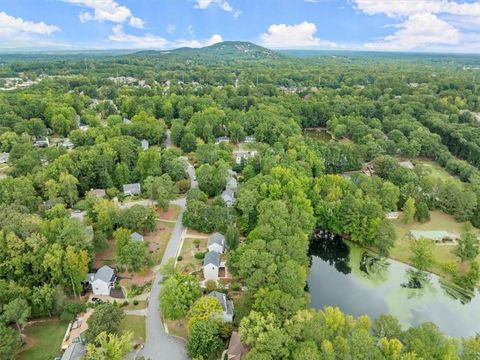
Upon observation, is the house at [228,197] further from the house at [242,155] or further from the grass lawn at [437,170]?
the grass lawn at [437,170]

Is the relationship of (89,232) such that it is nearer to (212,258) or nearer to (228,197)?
(212,258)

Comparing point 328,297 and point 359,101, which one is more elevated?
point 359,101

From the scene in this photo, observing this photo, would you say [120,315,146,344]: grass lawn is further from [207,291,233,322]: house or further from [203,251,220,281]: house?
[203,251,220,281]: house

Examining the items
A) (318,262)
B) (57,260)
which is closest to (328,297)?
(318,262)

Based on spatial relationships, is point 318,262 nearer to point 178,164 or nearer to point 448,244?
point 448,244

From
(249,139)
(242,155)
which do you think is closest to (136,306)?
(242,155)

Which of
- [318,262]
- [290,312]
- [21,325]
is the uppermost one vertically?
[290,312]

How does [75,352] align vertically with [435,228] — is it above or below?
above
